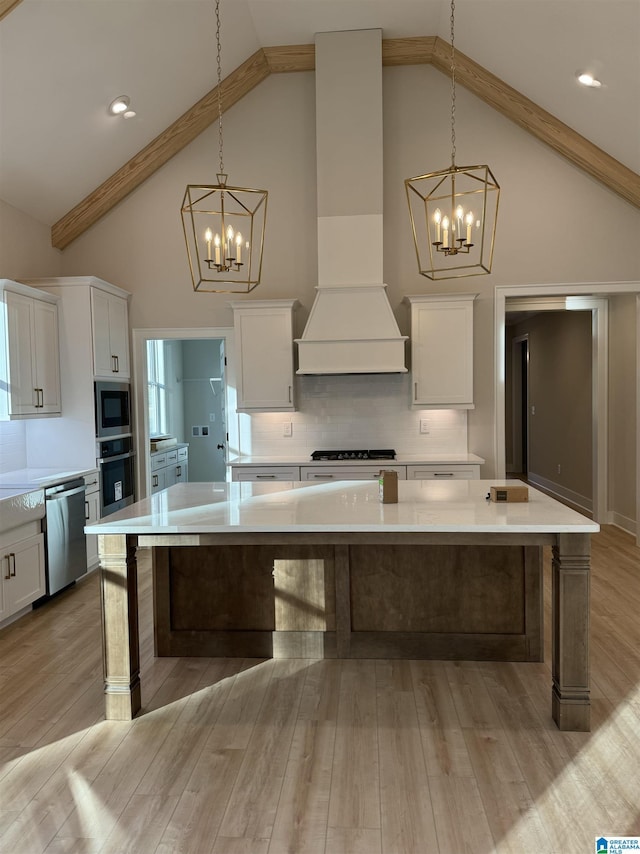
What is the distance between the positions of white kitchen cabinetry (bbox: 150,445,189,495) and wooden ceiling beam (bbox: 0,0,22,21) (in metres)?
4.12

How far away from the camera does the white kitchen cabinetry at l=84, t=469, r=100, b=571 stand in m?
5.34

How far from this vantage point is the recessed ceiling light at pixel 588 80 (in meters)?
4.86

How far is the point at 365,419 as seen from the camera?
6371 mm

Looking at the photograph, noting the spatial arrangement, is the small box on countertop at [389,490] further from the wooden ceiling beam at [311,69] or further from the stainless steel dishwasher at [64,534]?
the wooden ceiling beam at [311,69]

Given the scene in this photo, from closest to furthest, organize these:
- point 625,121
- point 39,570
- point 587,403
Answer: point 39,570
point 625,121
point 587,403

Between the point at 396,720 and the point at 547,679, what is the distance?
0.87 m

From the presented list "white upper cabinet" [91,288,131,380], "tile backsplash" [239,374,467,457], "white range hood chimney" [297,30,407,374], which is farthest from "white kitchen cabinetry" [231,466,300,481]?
"white upper cabinet" [91,288,131,380]

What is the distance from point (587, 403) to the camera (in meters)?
7.79

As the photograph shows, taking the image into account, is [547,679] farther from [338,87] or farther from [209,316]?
[338,87]

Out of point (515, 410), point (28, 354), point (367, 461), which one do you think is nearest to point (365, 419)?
point (367, 461)

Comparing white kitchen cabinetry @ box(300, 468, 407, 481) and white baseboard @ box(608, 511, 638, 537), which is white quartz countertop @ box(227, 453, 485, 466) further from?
white baseboard @ box(608, 511, 638, 537)

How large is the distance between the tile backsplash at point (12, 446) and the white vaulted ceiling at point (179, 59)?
1.87 m

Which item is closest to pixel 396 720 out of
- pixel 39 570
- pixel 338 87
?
pixel 39 570

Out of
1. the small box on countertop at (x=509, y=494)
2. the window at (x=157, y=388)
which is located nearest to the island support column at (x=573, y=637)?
the small box on countertop at (x=509, y=494)
